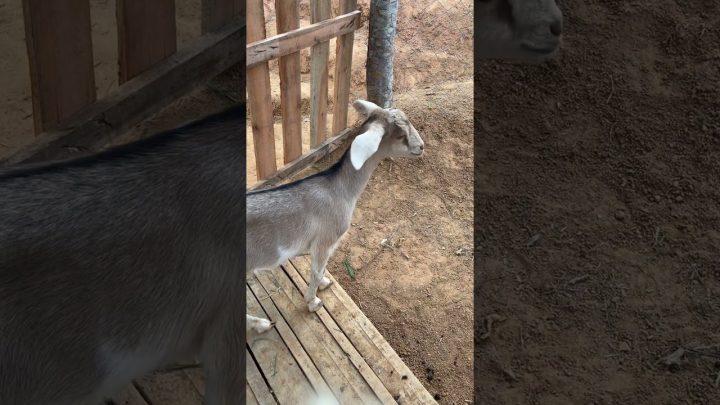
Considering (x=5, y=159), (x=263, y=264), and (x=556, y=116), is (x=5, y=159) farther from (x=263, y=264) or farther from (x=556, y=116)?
(x=556, y=116)

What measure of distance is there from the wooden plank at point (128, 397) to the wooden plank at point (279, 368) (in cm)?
87

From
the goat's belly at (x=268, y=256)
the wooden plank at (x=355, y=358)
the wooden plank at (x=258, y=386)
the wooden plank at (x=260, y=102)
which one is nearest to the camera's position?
the wooden plank at (x=258, y=386)

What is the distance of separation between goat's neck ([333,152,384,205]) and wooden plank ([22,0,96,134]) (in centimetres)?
150

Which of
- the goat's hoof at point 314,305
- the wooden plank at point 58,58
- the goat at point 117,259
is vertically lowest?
the goat's hoof at point 314,305

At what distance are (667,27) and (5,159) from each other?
1.89 m

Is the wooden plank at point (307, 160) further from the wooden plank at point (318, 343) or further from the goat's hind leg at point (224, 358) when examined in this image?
the goat's hind leg at point (224, 358)

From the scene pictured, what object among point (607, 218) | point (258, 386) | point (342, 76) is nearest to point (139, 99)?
point (258, 386)

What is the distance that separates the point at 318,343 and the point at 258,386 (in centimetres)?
35

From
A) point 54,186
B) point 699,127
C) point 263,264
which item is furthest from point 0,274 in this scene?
point 699,127

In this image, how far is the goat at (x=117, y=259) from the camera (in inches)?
8.7

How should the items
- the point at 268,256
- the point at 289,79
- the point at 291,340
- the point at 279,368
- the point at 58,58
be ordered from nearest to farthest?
1. the point at 58,58
2. the point at 279,368
3. the point at 291,340
4. the point at 268,256
5. the point at 289,79

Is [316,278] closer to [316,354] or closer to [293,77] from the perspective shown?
[316,354]

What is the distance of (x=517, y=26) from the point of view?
1681 mm

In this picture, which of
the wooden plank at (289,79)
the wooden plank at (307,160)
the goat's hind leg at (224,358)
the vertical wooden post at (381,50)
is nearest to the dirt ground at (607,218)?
the vertical wooden post at (381,50)
